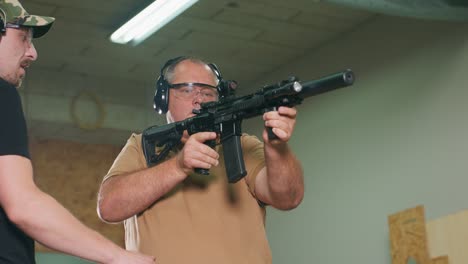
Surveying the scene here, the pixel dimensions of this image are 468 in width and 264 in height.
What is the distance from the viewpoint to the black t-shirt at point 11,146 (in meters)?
2.12

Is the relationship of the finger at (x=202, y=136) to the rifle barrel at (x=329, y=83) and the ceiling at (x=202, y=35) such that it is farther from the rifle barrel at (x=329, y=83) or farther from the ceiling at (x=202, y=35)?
the ceiling at (x=202, y=35)

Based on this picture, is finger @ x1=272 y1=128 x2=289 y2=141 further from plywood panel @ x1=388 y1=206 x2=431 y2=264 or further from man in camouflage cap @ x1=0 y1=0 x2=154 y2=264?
plywood panel @ x1=388 y1=206 x2=431 y2=264

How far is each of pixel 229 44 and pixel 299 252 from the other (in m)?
1.69

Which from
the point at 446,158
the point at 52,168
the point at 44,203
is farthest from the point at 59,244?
the point at 52,168

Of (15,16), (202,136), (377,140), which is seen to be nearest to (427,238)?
(377,140)

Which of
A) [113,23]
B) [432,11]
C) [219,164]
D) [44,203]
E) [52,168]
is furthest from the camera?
[52,168]

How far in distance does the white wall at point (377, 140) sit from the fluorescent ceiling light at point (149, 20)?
4.42 ft

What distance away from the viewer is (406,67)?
6164 millimetres

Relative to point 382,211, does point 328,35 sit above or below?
above

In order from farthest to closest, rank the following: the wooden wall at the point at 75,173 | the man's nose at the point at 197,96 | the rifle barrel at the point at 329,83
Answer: the wooden wall at the point at 75,173
the man's nose at the point at 197,96
the rifle barrel at the point at 329,83

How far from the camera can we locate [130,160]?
311 centimetres

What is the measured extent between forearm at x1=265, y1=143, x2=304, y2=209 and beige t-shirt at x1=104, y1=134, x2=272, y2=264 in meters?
0.11

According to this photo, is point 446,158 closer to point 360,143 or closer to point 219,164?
point 360,143

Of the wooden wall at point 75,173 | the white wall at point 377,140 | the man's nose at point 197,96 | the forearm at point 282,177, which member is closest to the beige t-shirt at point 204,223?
the forearm at point 282,177
